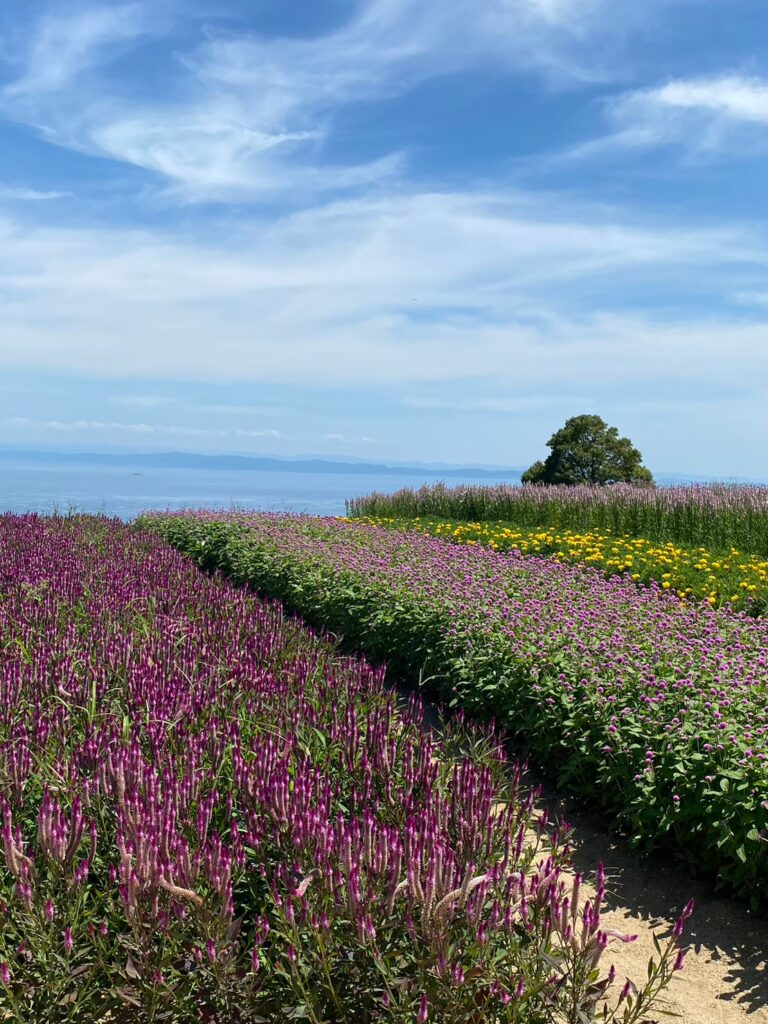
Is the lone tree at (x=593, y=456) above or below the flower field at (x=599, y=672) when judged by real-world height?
above

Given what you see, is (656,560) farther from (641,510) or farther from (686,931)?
(686,931)

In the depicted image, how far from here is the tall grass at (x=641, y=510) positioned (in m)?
14.5

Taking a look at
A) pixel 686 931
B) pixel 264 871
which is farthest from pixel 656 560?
pixel 264 871

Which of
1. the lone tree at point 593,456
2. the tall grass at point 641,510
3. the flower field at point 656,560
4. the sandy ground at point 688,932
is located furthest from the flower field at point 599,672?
the lone tree at point 593,456

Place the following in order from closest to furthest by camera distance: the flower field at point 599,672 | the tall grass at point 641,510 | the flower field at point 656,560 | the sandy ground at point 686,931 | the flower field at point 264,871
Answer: the flower field at point 264,871 → the sandy ground at point 686,931 → the flower field at point 599,672 → the flower field at point 656,560 → the tall grass at point 641,510

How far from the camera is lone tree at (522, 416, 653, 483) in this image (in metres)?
24.6

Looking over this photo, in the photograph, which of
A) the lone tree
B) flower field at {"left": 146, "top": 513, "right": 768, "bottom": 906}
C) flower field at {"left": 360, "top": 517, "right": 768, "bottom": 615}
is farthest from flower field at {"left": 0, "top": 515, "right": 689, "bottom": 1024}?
the lone tree

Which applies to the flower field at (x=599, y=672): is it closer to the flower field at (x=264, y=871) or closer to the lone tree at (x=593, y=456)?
the flower field at (x=264, y=871)

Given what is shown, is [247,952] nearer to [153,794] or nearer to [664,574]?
[153,794]

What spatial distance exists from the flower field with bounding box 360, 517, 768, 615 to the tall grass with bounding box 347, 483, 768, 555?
2.90 feet

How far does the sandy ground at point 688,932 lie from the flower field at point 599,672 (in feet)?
0.47

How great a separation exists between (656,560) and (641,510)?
16.2 ft

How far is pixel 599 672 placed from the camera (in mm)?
5746

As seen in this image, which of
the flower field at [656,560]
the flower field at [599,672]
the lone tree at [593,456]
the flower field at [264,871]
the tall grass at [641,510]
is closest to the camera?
the flower field at [264,871]
